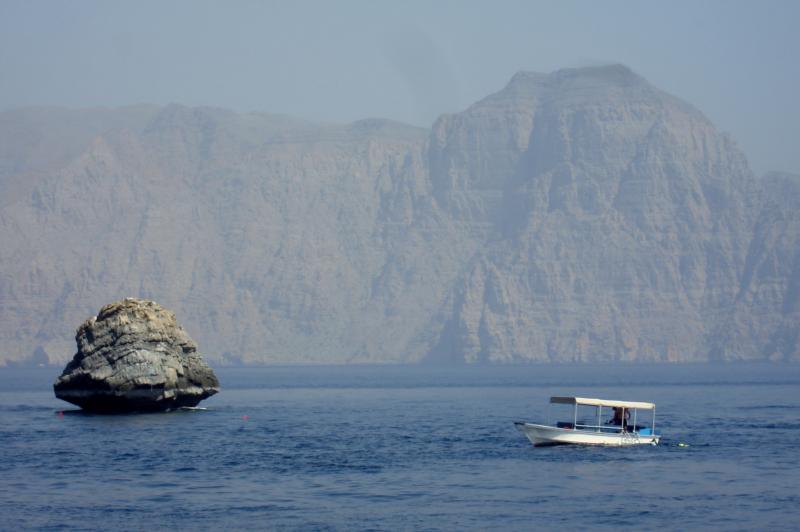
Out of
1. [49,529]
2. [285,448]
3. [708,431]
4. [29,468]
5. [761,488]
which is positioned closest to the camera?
[49,529]

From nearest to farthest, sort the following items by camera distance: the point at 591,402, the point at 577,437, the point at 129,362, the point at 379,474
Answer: the point at 379,474 < the point at 591,402 < the point at 577,437 < the point at 129,362

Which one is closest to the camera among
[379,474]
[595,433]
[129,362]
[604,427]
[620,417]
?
[379,474]

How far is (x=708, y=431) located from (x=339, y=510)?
45.7 m

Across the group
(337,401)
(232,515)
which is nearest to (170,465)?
(232,515)

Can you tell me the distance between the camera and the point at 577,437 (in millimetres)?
86688

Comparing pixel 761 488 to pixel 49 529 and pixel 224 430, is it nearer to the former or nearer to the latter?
pixel 49 529

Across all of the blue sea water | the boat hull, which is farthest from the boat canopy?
the blue sea water

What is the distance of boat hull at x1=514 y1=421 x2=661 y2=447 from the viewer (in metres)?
85.9

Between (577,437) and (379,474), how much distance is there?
1908 centimetres

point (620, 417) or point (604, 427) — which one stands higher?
point (620, 417)

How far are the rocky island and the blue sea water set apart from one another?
200cm

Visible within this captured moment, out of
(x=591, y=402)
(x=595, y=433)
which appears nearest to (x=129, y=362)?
(x=595, y=433)

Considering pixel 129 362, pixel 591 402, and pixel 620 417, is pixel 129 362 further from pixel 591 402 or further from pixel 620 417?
pixel 620 417

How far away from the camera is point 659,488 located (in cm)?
6712
